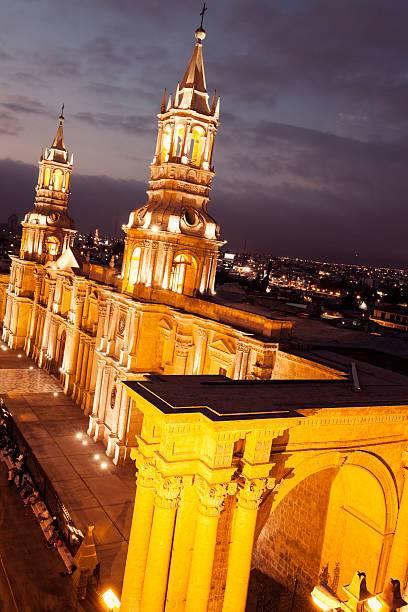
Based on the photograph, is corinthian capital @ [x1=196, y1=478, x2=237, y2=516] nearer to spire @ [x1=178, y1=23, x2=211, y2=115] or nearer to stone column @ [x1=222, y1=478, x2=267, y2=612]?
stone column @ [x1=222, y1=478, x2=267, y2=612]

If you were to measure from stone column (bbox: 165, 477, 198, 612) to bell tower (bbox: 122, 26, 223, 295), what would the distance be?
1620cm

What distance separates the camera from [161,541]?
32.1 feet

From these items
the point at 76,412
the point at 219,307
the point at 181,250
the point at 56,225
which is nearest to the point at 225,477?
the point at 219,307

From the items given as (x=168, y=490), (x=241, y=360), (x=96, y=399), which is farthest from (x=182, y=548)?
(x=96, y=399)

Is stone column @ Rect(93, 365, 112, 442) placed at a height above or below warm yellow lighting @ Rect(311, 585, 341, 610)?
below

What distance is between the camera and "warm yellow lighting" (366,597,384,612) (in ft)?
26.6

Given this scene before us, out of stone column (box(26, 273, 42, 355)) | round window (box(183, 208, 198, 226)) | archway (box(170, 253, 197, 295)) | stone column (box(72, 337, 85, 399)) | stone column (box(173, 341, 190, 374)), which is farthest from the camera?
stone column (box(26, 273, 42, 355))

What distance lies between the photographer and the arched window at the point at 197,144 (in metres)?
26.3

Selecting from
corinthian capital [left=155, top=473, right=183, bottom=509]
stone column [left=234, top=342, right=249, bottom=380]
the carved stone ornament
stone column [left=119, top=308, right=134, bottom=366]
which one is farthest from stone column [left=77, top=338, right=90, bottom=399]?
corinthian capital [left=155, top=473, right=183, bottom=509]

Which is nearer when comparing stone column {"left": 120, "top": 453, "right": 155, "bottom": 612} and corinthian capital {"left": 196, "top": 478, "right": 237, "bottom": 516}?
corinthian capital {"left": 196, "top": 478, "right": 237, "bottom": 516}

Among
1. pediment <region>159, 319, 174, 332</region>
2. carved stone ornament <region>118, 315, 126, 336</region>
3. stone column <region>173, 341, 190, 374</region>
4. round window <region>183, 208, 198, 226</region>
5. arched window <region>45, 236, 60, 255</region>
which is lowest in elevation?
stone column <region>173, 341, 190, 374</region>

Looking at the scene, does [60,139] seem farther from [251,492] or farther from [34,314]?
[251,492]

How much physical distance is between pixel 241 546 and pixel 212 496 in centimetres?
132

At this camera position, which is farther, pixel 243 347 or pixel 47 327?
pixel 47 327
